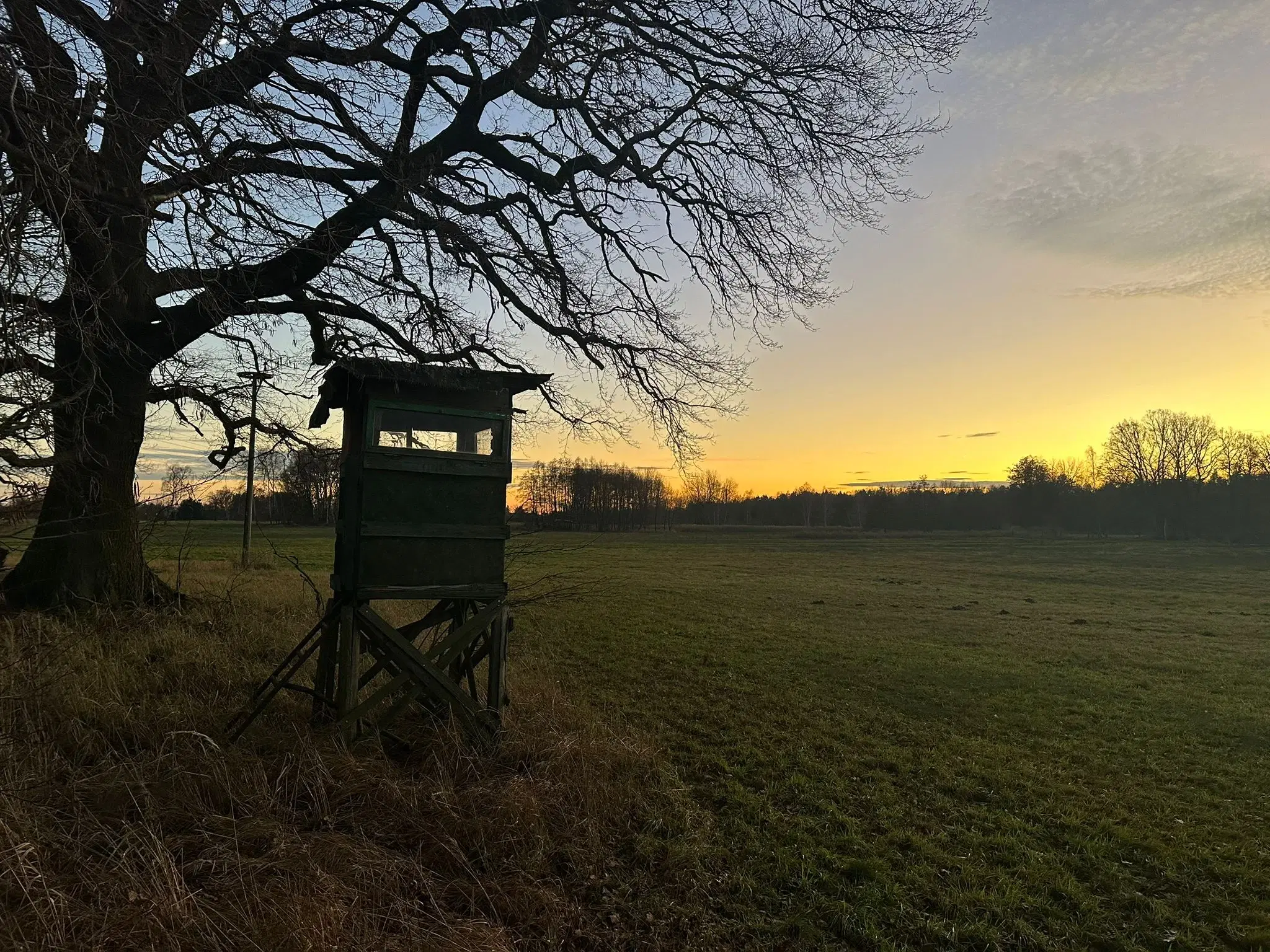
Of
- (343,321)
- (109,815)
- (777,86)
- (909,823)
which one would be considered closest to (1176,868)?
(909,823)

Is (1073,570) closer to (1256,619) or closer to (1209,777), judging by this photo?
(1256,619)

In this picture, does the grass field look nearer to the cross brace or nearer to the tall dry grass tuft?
the tall dry grass tuft

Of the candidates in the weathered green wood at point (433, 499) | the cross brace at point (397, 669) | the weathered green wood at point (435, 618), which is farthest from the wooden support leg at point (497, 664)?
the weathered green wood at point (433, 499)

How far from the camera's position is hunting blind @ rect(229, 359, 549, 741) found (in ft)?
19.4

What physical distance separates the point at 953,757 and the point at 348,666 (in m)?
6.11

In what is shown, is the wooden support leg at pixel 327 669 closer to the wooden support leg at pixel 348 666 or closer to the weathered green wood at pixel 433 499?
the wooden support leg at pixel 348 666

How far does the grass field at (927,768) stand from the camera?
434cm

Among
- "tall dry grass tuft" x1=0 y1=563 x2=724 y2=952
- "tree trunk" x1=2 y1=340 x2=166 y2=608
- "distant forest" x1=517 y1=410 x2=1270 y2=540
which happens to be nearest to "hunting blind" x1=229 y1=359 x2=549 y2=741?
"tall dry grass tuft" x1=0 y1=563 x2=724 y2=952

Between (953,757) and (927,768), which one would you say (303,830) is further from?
(953,757)

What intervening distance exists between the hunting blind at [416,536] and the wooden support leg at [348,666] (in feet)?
0.03

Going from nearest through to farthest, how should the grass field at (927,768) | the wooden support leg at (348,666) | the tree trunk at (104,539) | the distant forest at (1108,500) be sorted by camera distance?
1. the grass field at (927,768)
2. the wooden support leg at (348,666)
3. the tree trunk at (104,539)
4. the distant forest at (1108,500)

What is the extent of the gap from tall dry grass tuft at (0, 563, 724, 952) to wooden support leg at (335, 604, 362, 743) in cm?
35

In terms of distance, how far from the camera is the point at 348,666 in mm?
5848

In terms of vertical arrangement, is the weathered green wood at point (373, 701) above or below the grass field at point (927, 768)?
above
